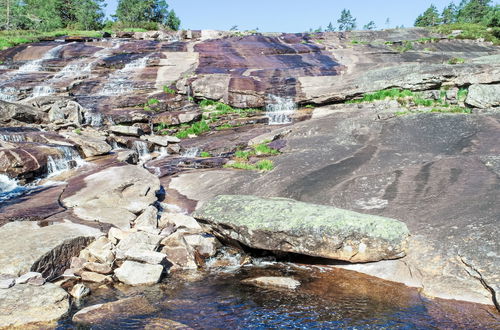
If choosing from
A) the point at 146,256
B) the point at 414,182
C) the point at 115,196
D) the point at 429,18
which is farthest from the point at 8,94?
the point at 429,18

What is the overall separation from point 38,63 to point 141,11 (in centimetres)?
5060

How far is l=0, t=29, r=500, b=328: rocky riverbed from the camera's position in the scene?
857cm

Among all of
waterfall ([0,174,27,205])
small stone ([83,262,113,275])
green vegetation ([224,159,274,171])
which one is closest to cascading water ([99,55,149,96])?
waterfall ([0,174,27,205])

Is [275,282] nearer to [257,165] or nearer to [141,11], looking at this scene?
[257,165]

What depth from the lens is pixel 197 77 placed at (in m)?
31.0

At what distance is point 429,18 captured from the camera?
285 feet

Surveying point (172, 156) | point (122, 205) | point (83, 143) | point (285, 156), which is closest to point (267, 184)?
point (285, 156)

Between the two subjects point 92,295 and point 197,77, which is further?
point 197,77

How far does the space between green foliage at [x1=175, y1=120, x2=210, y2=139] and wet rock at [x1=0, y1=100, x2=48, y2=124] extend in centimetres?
853

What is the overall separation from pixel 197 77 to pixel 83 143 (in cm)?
1349

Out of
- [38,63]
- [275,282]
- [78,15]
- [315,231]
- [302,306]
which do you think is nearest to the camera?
[302,306]

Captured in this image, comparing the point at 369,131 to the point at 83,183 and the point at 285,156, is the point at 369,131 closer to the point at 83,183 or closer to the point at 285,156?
the point at 285,156

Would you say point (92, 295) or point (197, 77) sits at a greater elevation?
point (197, 77)

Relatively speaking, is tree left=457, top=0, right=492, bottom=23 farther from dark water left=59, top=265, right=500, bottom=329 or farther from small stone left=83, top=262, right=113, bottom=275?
small stone left=83, top=262, right=113, bottom=275
